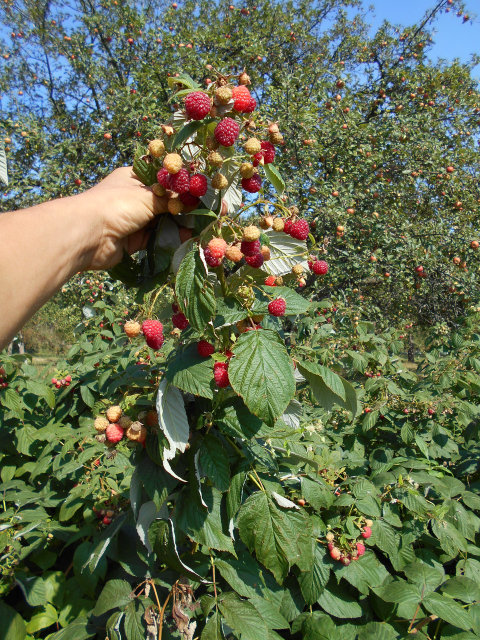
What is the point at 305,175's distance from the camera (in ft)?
17.3

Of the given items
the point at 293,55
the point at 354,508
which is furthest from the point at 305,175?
the point at 354,508

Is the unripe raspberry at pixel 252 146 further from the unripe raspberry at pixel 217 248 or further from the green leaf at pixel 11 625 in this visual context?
the green leaf at pixel 11 625

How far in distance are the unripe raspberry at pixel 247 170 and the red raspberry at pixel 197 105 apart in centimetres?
13

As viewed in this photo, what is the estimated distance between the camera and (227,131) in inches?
32.6

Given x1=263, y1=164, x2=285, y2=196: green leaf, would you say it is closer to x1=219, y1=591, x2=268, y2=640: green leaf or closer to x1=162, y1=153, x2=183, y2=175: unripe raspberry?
x1=162, y1=153, x2=183, y2=175: unripe raspberry

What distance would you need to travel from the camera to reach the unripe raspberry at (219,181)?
2.92ft

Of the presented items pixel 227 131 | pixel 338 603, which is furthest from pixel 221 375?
pixel 338 603

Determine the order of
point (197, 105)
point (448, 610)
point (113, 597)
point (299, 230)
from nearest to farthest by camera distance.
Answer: point (197, 105) → point (299, 230) → point (113, 597) → point (448, 610)

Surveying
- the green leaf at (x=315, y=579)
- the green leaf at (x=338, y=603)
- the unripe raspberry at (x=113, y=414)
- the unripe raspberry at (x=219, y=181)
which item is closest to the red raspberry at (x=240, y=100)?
the unripe raspberry at (x=219, y=181)

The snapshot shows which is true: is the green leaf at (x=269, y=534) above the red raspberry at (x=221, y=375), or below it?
below

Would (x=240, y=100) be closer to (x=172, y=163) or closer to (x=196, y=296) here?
(x=172, y=163)

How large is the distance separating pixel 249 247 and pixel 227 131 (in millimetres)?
235

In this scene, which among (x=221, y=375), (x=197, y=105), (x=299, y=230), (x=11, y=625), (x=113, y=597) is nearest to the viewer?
(x=197, y=105)

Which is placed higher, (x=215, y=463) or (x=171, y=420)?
(x=171, y=420)
